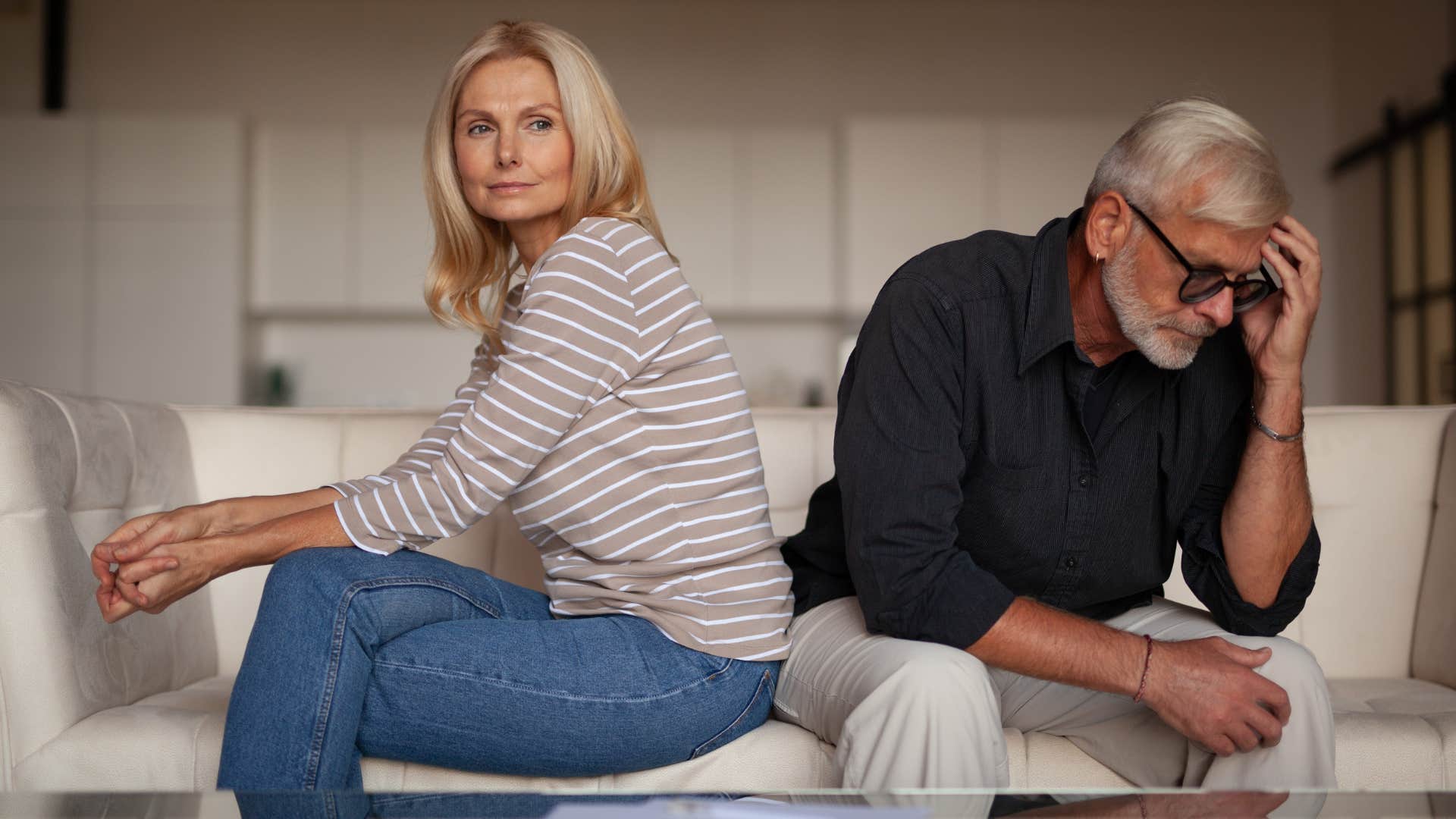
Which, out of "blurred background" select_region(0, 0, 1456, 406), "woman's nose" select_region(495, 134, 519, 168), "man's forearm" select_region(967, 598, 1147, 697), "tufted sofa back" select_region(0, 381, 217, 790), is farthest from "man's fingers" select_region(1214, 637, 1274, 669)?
"blurred background" select_region(0, 0, 1456, 406)

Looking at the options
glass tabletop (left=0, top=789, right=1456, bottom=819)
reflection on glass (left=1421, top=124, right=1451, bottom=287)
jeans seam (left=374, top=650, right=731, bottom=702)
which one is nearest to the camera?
glass tabletop (left=0, top=789, right=1456, bottom=819)

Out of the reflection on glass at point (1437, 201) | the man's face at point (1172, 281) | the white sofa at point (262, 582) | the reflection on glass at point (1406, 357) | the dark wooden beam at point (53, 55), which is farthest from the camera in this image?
the dark wooden beam at point (53, 55)

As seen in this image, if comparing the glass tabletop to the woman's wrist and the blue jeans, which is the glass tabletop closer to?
the blue jeans

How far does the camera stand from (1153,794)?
3.30 ft

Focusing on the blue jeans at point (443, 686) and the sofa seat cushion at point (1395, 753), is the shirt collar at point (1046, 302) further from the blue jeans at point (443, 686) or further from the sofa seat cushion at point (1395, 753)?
the sofa seat cushion at point (1395, 753)

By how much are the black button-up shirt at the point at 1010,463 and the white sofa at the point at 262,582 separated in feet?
0.79

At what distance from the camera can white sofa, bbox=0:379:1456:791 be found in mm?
1538

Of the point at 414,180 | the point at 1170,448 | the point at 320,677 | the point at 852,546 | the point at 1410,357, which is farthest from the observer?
the point at 414,180

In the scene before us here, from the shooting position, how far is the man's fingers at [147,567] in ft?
4.14

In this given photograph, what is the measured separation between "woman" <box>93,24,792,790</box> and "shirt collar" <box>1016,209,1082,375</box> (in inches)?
14.5

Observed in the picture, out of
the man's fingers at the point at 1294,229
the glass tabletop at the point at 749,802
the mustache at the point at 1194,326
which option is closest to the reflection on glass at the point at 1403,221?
the man's fingers at the point at 1294,229

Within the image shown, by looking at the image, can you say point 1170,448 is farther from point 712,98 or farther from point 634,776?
point 712,98

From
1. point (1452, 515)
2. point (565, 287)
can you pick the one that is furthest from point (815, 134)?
point (565, 287)

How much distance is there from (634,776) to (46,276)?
221 inches
